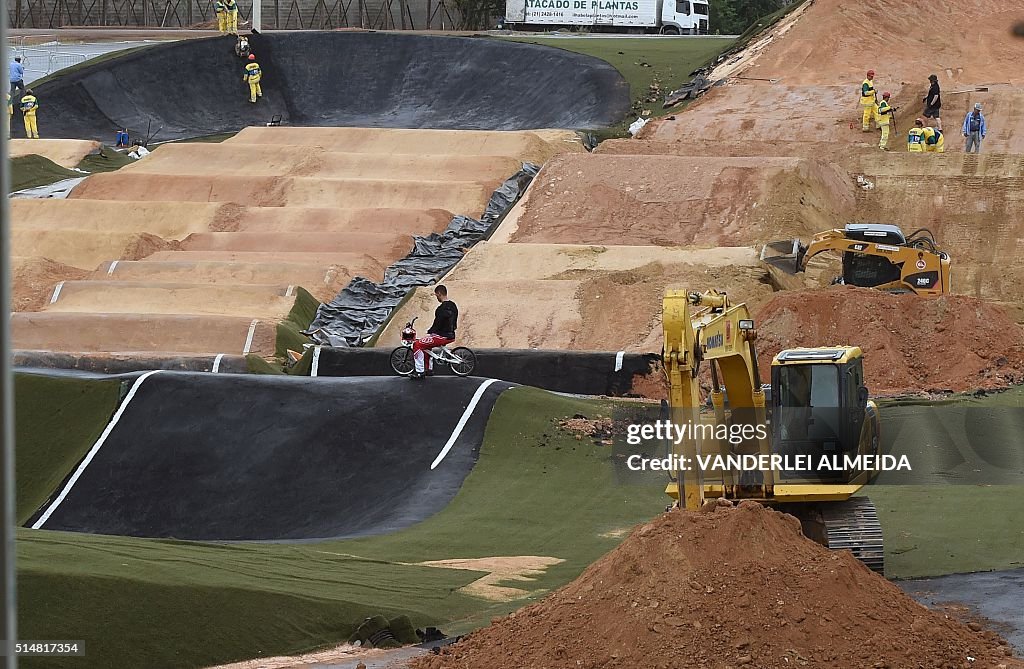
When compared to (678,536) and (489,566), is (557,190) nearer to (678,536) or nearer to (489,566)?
(489,566)

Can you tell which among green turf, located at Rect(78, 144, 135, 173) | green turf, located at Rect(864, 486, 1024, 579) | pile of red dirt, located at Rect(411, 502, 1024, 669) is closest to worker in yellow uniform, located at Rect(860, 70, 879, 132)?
green turf, located at Rect(864, 486, 1024, 579)

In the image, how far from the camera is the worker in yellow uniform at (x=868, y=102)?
3797 centimetres

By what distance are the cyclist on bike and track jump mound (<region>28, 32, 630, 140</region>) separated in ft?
96.2

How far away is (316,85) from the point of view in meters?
52.3

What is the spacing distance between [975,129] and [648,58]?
15.8 metres

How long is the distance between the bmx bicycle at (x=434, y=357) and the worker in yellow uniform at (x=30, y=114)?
3211 centimetres

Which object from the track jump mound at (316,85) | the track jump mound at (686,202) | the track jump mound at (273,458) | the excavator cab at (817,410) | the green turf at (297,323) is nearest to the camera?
the excavator cab at (817,410)

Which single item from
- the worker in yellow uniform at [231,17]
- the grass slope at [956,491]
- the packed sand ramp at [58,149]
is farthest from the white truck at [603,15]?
the grass slope at [956,491]

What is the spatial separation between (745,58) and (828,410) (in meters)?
34.6

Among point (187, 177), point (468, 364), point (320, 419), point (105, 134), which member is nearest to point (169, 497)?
point (320, 419)

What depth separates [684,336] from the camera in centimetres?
1041

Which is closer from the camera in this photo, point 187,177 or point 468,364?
point 468,364

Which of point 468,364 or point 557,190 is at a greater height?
point 557,190

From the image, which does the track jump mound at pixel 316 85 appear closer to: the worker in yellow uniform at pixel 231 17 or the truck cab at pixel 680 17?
the worker in yellow uniform at pixel 231 17
